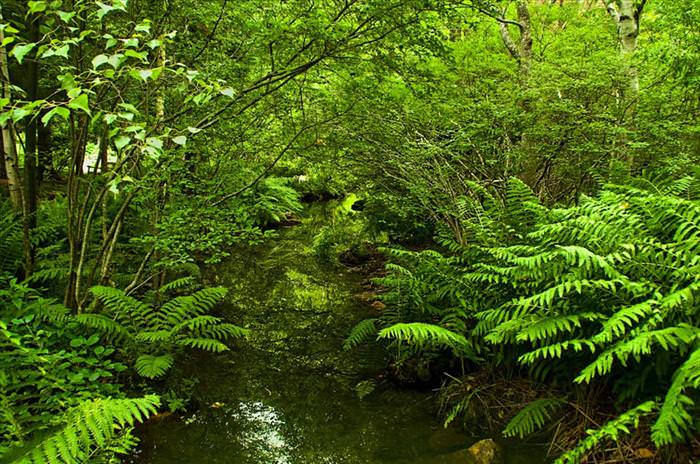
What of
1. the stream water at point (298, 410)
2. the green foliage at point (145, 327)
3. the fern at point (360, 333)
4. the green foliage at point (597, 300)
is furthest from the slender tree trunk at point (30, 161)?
the green foliage at point (597, 300)

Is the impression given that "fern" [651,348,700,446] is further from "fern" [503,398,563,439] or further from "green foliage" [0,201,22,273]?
"green foliage" [0,201,22,273]

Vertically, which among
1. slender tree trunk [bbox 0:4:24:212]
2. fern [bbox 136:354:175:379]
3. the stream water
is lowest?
the stream water

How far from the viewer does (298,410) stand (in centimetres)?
402

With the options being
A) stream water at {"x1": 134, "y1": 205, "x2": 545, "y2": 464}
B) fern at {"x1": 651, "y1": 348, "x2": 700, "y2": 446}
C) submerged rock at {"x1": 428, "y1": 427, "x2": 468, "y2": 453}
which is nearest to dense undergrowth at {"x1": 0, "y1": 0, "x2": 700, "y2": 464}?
fern at {"x1": 651, "y1": 348, "x2": 700, "y2": 446}

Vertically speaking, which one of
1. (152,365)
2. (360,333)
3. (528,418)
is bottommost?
(360,333)

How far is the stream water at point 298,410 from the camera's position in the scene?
3.35m

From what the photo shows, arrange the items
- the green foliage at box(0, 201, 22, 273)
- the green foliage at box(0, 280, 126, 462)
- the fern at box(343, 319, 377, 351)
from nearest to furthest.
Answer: the green foliage at box(0, 280, 126, 462) → the green foliage at box(0, 201, 22, 273) → the fern at box(343, 319, 377, 351)

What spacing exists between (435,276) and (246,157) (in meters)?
3.14

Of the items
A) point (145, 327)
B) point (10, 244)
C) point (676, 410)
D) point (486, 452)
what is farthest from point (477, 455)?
point (10, 244)

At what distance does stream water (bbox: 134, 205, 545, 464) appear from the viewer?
11.0ft

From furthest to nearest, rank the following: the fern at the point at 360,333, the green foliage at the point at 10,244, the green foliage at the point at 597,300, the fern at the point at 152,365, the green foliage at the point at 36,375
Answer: the fern at the point at 360,333 < the green foliage at the point at 10,244 < the fern at the point at 152,365 < the green foliage at the point at 597,300 < the green foliage at the point at 36,375

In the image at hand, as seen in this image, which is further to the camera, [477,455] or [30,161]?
[30,161]

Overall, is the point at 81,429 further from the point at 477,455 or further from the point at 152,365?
the point at 477,455

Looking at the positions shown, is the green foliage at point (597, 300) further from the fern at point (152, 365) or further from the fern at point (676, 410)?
the fern at point (152, 365)
